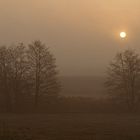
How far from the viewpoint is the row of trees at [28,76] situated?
65.6 m

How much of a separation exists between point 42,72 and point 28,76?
2.22m

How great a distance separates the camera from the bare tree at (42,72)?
65875 mm

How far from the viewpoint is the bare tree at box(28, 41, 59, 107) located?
65875mm

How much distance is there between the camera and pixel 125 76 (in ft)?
225

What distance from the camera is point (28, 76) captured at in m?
66.6

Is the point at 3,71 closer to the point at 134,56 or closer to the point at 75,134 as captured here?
the point at 134,56

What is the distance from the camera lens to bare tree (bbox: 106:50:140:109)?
6706cm

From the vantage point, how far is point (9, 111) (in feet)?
207

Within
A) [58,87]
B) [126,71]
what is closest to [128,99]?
[126,71]

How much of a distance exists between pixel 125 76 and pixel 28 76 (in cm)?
1497

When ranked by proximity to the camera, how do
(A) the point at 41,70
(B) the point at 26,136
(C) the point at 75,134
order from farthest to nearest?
(A) the point at 41,70 → (C) the point at 75,134 → (B) the point at 26,136

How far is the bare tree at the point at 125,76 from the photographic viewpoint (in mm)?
67062

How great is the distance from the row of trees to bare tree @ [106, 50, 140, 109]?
8.74 metres

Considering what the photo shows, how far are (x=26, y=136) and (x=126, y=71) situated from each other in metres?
43.9
